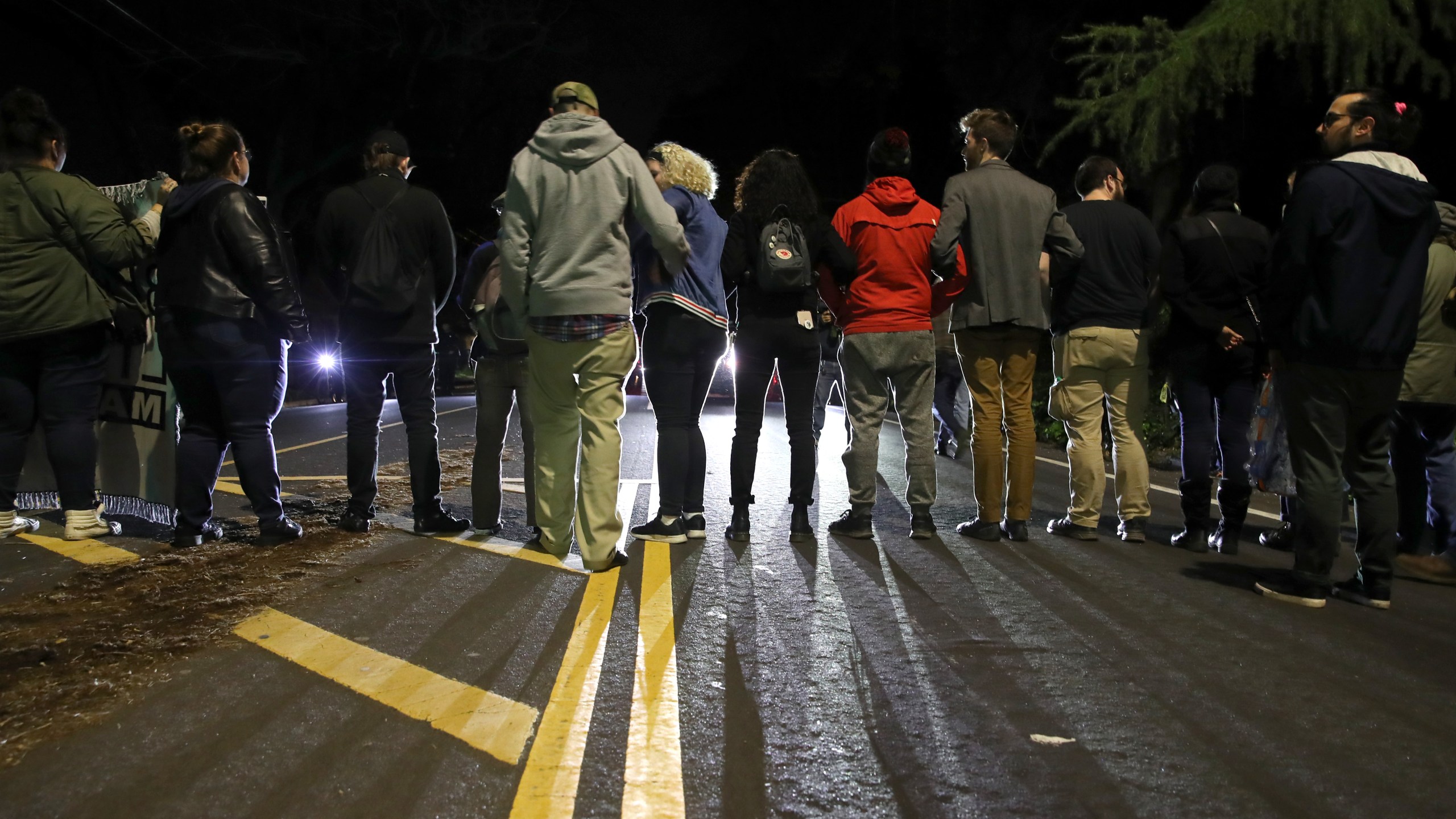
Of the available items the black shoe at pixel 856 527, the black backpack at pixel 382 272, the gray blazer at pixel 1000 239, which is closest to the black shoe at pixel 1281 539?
the gray blazer at pixel 1000 239

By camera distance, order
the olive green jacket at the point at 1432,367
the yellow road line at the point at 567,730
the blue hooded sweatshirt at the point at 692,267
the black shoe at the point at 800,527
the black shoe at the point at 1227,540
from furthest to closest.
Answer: the black shoe at the point at 1227,540 → the black shoe at the point at 800,527 → the blue hooded sweatshirt at the point at 692,267 → the olive green jacket at the point at 1432,367 → the yellow road line at the point at 567,730

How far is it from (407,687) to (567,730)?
2.07 ft

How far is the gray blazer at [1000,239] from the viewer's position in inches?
223

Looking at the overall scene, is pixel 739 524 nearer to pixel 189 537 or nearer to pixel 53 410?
pixel 189 537

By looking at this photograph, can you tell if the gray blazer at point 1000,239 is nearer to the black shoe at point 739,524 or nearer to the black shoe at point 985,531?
the black shoe at point 985,531

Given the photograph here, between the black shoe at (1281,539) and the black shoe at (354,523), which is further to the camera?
the black shoe at (1281,539)

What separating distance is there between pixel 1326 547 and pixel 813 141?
2396 cm

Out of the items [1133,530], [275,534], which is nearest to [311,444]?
[275,534]

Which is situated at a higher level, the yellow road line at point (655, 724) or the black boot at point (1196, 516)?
the black boot at point (1196, 516)

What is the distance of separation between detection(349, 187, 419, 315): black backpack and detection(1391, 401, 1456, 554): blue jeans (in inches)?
197

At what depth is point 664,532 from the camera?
5.49 metres

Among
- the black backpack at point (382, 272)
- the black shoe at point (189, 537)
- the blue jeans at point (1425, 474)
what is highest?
the black backpack at point (382, 272)

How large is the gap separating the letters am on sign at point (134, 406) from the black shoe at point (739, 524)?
3030 mm

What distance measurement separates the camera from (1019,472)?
5.77 m
